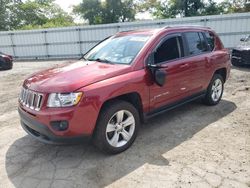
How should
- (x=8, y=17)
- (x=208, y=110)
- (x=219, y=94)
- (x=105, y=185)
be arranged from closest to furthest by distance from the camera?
(x=105, y=185), (x=208, y=110), (x=219, y=94), (x=8, y=17)

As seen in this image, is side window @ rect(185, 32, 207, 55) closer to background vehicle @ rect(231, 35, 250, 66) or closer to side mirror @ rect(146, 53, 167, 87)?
side mirror @ rect(146, 53, 167, 87)

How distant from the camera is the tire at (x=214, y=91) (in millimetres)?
5652

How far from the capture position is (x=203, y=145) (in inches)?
158


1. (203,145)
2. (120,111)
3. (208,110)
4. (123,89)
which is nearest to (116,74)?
(123,89)

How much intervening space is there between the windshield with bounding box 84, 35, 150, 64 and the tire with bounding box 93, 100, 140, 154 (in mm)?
783

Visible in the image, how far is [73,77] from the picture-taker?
358cm

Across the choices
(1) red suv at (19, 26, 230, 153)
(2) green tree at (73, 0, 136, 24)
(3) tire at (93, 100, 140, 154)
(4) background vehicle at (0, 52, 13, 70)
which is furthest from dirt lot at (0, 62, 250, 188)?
(2) green tree at (73, 0, 136, 24)

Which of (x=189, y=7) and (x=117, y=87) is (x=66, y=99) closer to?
(x=117, y=87)

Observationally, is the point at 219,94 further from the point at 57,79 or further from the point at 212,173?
the point at 57,79

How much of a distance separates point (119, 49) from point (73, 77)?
123cm

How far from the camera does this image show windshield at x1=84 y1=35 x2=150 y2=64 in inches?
165

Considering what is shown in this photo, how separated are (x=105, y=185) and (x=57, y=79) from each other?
5.11ft

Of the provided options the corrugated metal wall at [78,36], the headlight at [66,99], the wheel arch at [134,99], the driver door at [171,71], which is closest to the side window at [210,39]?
the driver door at [171,71]

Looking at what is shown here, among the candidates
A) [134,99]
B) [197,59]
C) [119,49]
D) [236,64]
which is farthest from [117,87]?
[236,64]
